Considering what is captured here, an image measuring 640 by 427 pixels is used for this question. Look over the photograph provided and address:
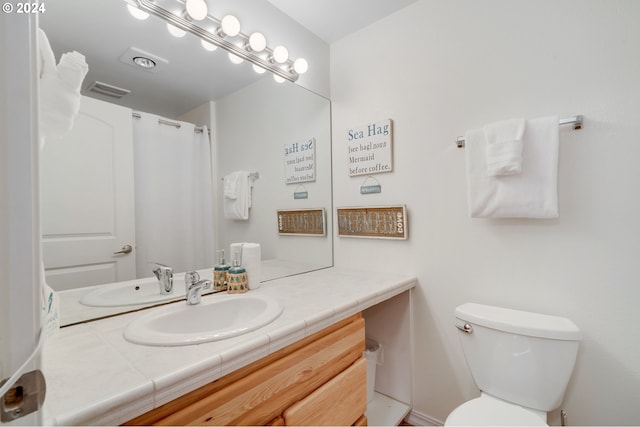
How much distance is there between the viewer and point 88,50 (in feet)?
3.39

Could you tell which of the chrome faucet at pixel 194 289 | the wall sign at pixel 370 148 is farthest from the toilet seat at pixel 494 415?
the wall sign at pixel 370 148

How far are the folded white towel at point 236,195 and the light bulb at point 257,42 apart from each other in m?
0.64

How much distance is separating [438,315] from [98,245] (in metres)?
1.53

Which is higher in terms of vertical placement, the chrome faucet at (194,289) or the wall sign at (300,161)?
the wall sign at (300,161)

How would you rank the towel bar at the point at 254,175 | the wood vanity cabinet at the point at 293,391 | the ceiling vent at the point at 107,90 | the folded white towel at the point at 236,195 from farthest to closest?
the towel bar at the point at 254,175 → the folded white towel at the point at 236,195 → the ceiling vent at the point at 107,90 → the wood vanity cabinet at the point at 293,391

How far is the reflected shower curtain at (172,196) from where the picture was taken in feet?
3.82

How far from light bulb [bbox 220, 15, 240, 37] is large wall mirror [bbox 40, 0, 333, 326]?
0.11 m

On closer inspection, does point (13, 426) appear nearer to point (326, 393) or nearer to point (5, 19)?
point (5, 19)

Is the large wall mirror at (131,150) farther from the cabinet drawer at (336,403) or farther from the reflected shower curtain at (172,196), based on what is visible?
the cabinet drawer at (336,403)

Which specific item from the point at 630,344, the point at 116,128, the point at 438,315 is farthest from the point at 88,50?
the point at 630,344

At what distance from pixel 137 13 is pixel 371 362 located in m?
1.96

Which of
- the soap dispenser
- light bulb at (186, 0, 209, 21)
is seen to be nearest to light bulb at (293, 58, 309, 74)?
light bulb at (186, 0, 209, 21)

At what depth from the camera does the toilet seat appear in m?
1.00

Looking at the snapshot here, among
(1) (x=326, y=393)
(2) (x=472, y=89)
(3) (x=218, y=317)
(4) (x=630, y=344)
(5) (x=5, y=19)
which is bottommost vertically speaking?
(1) (x=326, y=393)
